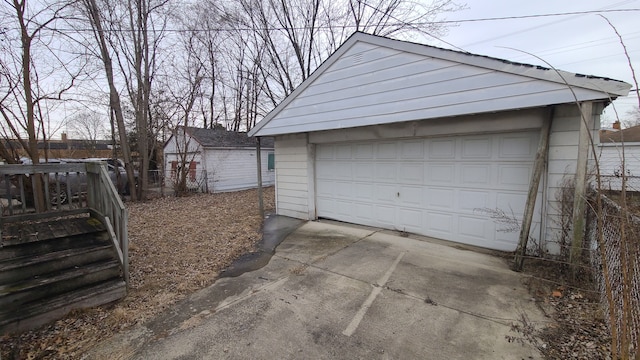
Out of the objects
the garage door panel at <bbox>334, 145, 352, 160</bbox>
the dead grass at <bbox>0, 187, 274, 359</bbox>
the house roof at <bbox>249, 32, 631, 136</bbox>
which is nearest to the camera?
the dead grass at <bbox>0, 187, 274, 359</bbox>

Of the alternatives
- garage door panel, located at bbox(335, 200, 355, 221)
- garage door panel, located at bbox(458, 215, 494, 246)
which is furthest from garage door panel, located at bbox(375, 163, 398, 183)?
garage door panel, located at bbox(458, 215, 494, 246)

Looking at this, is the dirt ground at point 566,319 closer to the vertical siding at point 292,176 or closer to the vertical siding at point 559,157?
the vertical siding at point 559,157

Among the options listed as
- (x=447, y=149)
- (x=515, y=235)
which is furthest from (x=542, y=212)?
(x=447, y=149)

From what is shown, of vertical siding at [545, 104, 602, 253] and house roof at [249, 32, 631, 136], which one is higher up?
house roof at [249, 32, 631, 136]

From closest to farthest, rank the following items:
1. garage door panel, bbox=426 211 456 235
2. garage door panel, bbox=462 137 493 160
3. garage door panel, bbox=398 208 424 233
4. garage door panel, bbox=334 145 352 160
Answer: garage door panel, bbox=462 137 493 160
garage door panel, bbox=426 211 456 235
garage door panel, bbox=398 208 424 233
garage door panel, bbox=334 145 352 160

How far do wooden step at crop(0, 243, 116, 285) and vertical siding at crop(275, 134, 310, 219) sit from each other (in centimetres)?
459

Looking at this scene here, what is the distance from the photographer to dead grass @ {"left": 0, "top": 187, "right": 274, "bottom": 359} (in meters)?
2.69

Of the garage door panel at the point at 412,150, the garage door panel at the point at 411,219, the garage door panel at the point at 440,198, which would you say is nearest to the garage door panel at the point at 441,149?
the garage door panel at the point at 412,150

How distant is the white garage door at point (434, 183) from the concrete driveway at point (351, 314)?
82cm

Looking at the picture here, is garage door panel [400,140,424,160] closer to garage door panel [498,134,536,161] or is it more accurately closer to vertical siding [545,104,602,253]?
garage door panel [498,134,536,161]

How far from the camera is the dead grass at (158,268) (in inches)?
106

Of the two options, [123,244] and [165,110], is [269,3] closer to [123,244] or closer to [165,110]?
[165,110]

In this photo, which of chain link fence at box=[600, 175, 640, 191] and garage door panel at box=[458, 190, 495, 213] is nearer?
chain link fence at box=[600, 175, 640, 191]

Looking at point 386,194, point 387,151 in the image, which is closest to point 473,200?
point 386,194
